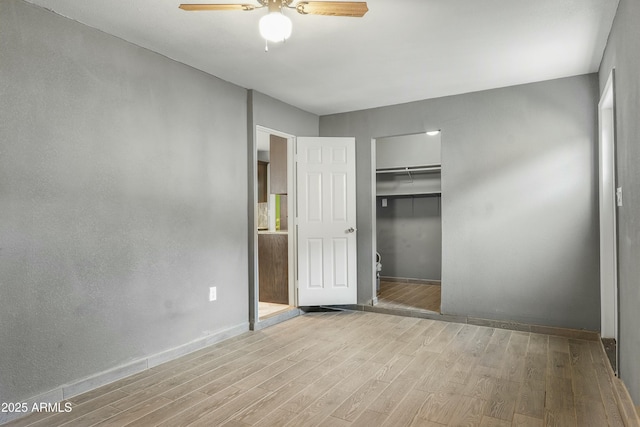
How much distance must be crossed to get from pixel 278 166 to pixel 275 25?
3.10 m

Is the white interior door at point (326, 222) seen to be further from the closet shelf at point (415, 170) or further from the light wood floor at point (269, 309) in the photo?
the closet shelf at point (415, 170)

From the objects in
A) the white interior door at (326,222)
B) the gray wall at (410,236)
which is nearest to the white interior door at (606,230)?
the white interior door at (326,222)

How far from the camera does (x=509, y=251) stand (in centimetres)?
411

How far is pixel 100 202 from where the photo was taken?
Answer: 9.12 ft

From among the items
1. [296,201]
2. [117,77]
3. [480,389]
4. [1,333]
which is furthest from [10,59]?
[480,389]

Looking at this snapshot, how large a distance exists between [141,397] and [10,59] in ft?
7.23

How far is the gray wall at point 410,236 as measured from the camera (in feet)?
21.0

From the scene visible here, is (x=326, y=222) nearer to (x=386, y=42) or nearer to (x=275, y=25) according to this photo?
(x=386, y=42)

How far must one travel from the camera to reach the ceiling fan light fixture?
215 cm

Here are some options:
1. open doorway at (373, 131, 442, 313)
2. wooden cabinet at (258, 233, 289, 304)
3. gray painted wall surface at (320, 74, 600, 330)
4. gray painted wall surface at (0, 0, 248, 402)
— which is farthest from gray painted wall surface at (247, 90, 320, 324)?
open doorway at (373, 131, 442, 313)

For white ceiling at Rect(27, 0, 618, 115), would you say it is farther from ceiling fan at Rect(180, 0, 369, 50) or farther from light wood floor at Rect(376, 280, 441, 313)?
light wood floor at Rect(376, 280, 441, 313)

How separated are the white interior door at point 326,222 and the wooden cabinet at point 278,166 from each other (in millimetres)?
405

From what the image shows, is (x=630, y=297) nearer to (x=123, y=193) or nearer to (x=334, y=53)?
(x=334, y=53)

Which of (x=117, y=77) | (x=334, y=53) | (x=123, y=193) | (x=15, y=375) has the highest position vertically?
(x=334, y=53)
